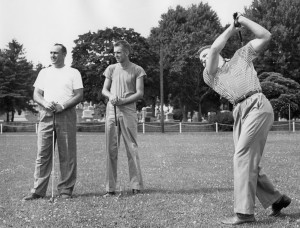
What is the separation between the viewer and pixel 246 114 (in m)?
4.92

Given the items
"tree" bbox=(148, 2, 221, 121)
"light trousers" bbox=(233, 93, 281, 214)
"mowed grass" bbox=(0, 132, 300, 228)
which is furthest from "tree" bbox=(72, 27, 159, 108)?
"light trousers" bbox=(233, 93, 281, 214)

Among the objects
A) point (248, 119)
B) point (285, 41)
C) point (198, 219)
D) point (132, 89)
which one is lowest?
point (198, 219)

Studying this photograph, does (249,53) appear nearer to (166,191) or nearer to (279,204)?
(279,204)

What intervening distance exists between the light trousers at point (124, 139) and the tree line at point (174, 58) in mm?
36414

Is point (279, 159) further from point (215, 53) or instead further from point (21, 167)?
point (215, 53)

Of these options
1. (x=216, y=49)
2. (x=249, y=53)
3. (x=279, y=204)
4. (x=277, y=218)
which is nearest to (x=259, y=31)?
(x=249, y=53)

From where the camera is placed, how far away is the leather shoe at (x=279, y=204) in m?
5.15

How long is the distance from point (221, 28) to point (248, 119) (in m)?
50.3

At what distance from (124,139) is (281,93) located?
35.9 metres

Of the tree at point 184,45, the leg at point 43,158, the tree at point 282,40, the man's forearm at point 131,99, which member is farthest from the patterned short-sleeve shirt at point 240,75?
the tree at point 282,40

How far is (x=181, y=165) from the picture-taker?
1123 centimetres

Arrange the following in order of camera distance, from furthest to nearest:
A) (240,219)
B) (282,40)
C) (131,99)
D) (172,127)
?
(282,40), (172,127), (131,99), (240,219)

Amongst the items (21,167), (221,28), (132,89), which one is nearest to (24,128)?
(221,28)

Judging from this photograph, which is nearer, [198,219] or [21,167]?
[198,219]
